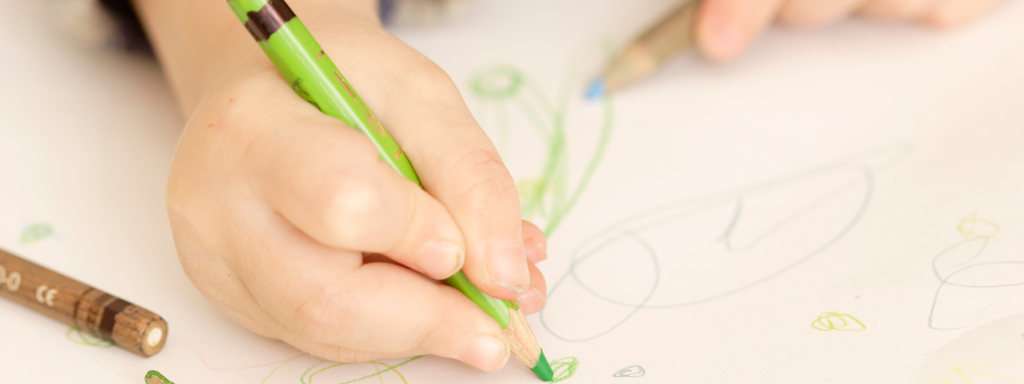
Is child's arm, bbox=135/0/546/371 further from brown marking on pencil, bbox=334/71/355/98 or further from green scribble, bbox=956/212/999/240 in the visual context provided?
green scribble, bbox=956/212/999/240

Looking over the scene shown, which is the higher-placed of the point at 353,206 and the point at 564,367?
the point at 353,206

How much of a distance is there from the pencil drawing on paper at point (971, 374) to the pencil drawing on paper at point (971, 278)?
0.08 ft

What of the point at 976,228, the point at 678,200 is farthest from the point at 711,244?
the point at 976,228

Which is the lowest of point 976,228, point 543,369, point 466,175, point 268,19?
point 976,228

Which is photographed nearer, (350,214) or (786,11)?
(350,214)

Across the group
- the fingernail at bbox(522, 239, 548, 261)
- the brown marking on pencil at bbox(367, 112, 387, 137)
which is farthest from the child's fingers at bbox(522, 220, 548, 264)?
the brown marking on pencil at bbox(367, 112, 387, 137)

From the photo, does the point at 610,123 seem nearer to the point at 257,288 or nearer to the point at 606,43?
the point at 606,43

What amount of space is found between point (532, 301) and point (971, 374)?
21 centimetres

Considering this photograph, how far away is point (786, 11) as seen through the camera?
637 mm

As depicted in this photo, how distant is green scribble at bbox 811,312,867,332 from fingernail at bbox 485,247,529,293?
6.5 inches

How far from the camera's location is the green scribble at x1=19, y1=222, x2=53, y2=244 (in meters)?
0.49

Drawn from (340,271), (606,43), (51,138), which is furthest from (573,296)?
(51,138)

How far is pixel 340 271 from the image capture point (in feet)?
1.10

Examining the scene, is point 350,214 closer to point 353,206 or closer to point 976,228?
point 353,206
